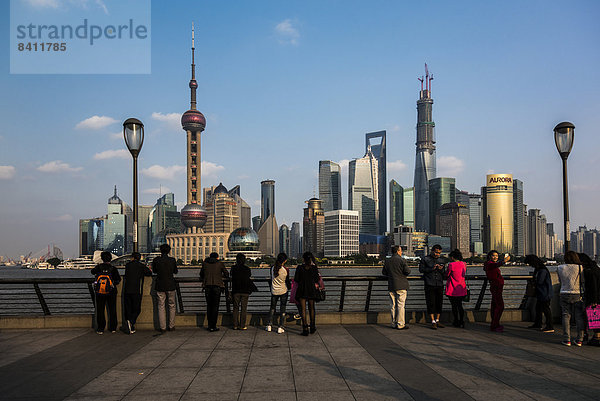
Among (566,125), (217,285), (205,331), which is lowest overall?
(205,331)

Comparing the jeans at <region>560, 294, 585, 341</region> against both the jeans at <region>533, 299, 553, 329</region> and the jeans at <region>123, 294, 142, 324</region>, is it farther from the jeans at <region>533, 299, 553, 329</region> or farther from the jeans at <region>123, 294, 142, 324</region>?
the jeans at <region>123, 294, 142, 324</region>

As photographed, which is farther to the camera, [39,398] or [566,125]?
[566,125]

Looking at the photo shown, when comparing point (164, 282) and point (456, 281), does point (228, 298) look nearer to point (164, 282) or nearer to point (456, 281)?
point (164, 282)

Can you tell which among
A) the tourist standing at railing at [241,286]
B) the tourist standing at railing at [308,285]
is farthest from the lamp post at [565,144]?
the tourist standing at railing at [241,286]

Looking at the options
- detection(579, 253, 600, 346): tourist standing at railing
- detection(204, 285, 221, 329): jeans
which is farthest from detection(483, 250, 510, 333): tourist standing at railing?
detection(204, 285, 221, 329): jeans

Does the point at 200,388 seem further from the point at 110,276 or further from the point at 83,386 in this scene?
the point at 110,276

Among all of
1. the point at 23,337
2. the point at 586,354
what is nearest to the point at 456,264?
the point at 586,354

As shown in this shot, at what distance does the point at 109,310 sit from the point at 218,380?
233 inches

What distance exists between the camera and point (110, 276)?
41.3 ft

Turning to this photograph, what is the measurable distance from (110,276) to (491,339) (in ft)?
31.0

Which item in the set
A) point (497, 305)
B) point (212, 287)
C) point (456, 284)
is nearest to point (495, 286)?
point (497, 305)

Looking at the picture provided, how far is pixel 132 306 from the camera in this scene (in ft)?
41.0

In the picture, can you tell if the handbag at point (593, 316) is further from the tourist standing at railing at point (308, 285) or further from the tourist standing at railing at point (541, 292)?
the tourist standing at railing at point (308, 285)

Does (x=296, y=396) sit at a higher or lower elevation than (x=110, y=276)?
lower
